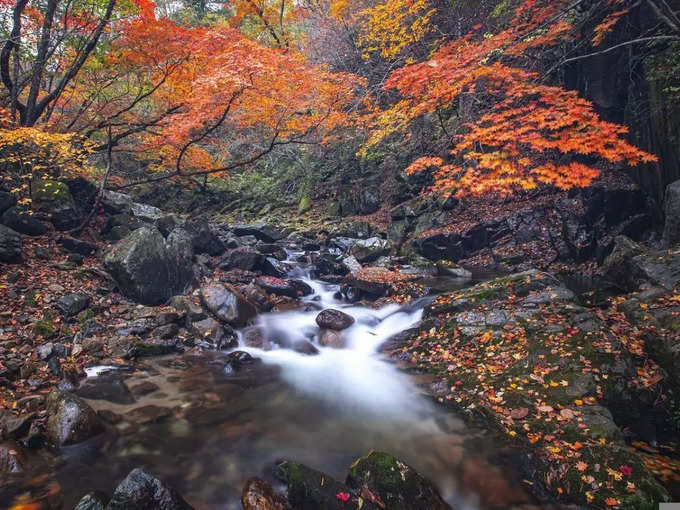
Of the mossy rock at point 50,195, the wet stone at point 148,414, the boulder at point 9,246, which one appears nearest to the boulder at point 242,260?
the mossy rock at point 50,195

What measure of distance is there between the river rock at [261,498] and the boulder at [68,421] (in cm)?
237

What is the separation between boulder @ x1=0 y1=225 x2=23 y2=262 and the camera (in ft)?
25.1

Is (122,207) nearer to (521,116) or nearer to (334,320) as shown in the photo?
(334,320)

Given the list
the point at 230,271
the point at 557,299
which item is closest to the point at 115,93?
the point at 230,271

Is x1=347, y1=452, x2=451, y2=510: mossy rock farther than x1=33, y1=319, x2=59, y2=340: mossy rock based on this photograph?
No

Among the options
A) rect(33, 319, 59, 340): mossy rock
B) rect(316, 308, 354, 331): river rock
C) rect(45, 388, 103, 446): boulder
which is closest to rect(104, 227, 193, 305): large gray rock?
rect(33, 319, 59, 340): mossy rock

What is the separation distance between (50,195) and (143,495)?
33.9 feet

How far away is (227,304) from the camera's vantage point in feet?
28.7

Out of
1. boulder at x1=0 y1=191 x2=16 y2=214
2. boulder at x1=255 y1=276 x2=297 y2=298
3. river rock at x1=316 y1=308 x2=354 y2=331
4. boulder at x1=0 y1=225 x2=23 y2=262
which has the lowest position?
river rock at x1=316 y1=308 x2=354 y2=331

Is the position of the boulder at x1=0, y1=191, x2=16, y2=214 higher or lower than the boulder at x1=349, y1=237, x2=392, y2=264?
higher

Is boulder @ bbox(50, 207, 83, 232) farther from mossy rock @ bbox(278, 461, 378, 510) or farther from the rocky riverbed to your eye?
mossy rock @ bbox(278, 461, 378, 510)

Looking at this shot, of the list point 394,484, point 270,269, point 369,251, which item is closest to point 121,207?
point 270,269

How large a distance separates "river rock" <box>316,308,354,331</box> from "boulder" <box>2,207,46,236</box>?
761cm

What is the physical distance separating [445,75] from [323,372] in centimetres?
807
